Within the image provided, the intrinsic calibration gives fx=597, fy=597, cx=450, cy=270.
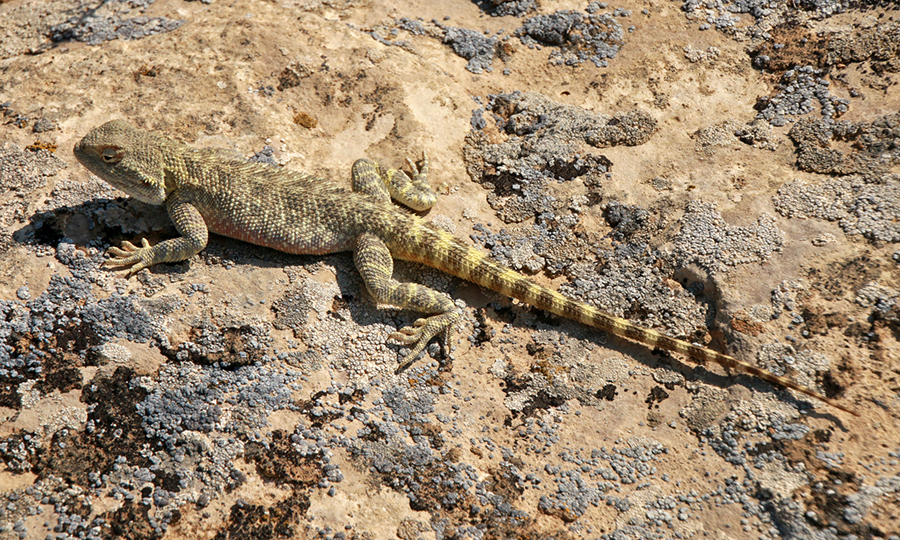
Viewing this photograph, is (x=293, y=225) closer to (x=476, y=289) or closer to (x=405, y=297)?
(x=405, y=297)

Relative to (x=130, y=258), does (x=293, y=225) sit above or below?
above

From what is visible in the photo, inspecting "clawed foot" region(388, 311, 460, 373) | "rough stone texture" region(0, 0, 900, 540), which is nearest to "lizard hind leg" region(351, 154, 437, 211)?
"rough stone texture" region(0, 0, 900, 540)

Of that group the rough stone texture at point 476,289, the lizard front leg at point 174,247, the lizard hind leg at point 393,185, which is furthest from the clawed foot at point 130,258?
the lizard hind leg at point 393,185

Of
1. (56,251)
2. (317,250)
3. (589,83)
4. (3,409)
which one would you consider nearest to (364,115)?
(317,250)

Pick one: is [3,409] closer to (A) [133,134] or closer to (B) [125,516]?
(B) [125,516]

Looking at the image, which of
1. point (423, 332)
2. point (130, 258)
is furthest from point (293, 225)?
point (423, 332)

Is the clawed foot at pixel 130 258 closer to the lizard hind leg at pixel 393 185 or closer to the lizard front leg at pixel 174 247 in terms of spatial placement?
the lizard front leg at pixel 174 247

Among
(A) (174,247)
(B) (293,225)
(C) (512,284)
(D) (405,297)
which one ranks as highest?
(C) (512,284)
